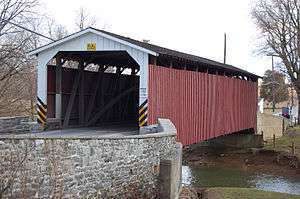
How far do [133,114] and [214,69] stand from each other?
4.08 metres

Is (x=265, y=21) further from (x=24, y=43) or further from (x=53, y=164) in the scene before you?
(x=53, y=164)

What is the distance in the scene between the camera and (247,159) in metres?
26.8

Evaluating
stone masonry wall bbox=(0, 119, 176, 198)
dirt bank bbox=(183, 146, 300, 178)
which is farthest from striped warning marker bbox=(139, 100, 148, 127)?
dirt bank bbox=(183, 146, 300, 178)

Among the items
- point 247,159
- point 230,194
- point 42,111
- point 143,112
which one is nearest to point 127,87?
point 42,111

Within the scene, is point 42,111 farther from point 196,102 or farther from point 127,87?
point 127,87

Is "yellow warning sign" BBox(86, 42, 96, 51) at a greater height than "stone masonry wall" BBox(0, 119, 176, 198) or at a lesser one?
greater

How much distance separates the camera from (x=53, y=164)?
23.3 feet

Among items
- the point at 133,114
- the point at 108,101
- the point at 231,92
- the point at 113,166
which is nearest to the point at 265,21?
the point at 231,92

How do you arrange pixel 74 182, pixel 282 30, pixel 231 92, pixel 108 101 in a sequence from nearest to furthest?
pixel 74 182 < pixel 108 101 < pixel 231 92 < pixel 282 30

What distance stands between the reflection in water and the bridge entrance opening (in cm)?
457

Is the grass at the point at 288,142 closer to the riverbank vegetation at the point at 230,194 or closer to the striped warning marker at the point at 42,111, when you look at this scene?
the riverbank vegetation at the point at 230,194

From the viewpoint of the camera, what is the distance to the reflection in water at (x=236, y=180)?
20281 mm

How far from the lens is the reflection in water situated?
2028cm

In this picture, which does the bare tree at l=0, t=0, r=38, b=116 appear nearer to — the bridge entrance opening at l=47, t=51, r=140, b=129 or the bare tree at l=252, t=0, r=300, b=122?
the bridge entrance opening at l=47, t=51, r=140, b=129
